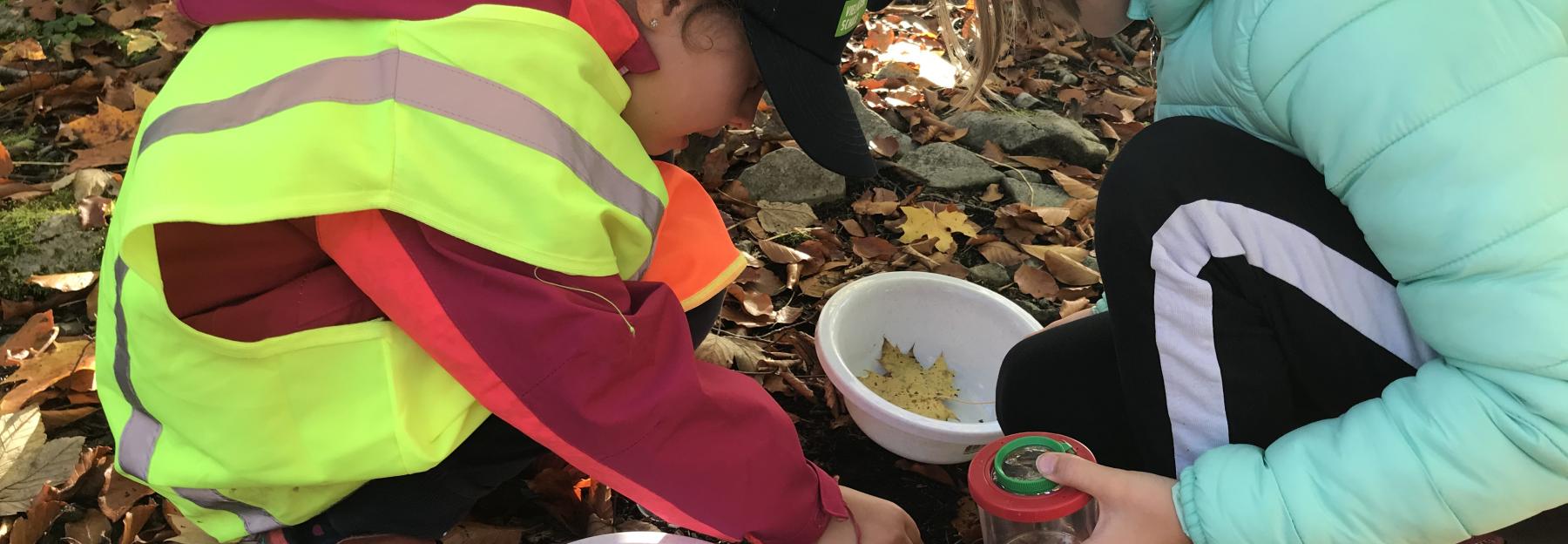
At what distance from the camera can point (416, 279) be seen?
90 centimetres

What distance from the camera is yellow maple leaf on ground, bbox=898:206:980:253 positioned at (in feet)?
6.96

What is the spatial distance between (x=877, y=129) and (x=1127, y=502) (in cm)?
157

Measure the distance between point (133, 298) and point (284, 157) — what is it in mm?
241

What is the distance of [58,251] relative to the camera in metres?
1.73

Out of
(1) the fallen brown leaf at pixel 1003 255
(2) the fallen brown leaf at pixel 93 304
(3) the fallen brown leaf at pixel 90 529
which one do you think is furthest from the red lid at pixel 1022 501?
(2) the fallen brown leaf at pixel 93 304

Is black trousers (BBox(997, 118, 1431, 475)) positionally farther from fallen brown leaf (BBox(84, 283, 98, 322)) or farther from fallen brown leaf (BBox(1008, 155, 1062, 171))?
fallen brown leaf (BBox(84, 283, 98, 322))

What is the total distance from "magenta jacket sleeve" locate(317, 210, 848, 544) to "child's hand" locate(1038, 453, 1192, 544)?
0.33m

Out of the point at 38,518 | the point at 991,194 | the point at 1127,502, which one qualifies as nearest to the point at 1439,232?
the point at 1127,502

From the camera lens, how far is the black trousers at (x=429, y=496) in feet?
3.70

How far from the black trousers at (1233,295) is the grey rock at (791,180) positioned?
1091 mm

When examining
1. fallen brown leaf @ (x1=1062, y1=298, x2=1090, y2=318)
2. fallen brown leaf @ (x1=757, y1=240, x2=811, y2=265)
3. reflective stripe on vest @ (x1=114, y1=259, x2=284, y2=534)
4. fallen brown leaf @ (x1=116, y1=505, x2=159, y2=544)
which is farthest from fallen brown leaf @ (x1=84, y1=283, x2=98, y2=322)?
fallen brown leaf @ (x1=1062, y1=298, x2=1090, y2=318)

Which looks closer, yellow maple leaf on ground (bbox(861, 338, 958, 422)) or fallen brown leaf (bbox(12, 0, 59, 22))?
yellow maple leaf on ground (bbox(861, 338, 958, 422))

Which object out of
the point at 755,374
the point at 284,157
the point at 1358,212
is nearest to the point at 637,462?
the point at 284,157

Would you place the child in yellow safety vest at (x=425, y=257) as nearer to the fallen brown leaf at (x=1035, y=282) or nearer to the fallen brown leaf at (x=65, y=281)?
the fallen brown leaf at (x=65, y=281)
